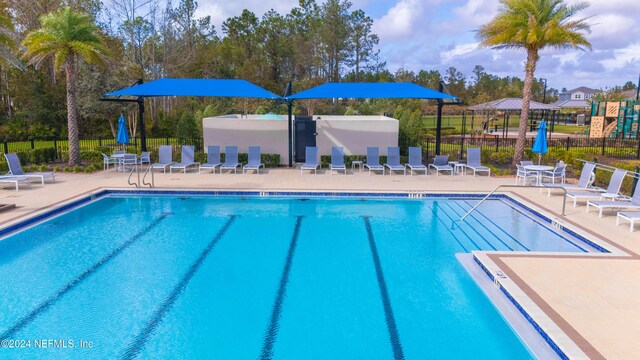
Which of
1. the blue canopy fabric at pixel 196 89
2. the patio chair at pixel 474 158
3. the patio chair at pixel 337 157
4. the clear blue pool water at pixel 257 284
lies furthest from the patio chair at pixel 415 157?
the blue canopy fabric at pixel 196 89

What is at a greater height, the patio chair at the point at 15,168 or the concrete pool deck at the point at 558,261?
the patio chair at the point at 15,168

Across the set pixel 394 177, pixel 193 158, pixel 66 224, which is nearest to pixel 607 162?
pixel 394 177

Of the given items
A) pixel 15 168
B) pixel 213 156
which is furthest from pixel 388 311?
pixel 15 168

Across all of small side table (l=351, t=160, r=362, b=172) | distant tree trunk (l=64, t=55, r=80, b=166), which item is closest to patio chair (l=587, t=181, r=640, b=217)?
small side table (l=351, t=160, r=362, b=172)

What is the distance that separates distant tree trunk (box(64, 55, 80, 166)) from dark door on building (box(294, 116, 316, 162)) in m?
7.66

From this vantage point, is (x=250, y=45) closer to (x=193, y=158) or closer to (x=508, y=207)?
(x=193, y=158)

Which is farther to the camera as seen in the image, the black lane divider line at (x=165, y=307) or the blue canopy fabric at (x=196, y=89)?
the blue canopy fabric at (x=196, y=89)

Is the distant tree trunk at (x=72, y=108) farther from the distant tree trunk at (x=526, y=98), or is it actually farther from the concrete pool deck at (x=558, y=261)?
the distant tree trunk at (x=526, y=98)

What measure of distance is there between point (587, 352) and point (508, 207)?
7.52 m

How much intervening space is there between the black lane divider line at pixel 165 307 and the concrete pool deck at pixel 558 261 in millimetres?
4227

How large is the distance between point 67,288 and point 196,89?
9.78 m

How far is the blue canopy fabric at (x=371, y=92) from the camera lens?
1466cm

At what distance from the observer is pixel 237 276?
700cm

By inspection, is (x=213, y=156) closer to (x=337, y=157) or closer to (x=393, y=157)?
(x=337, y=157)
